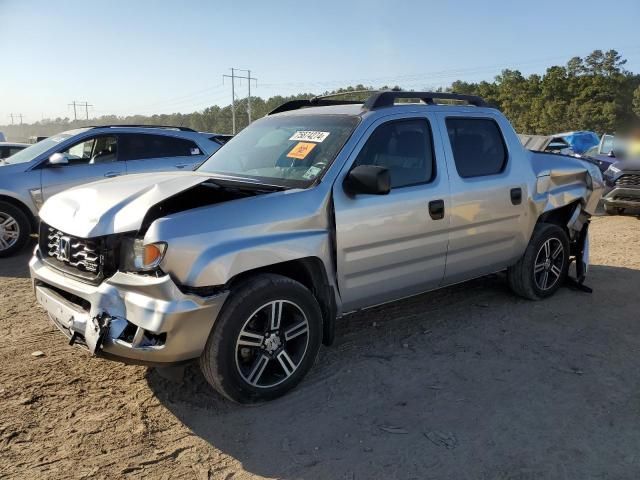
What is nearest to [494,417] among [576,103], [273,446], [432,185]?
[273,446]

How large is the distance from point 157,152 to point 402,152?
18.1 ft

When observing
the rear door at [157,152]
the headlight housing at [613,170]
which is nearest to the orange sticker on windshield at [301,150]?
the rear door at [157,152]

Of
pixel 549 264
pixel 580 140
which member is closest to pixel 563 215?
pixel 549 264

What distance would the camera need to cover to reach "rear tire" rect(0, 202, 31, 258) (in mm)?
7316

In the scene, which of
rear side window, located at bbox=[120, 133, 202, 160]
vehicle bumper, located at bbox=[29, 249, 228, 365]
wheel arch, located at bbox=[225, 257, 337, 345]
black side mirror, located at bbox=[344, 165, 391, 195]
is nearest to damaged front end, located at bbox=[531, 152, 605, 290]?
black side mirror, located at bbox=[344, 165, 391, 195]

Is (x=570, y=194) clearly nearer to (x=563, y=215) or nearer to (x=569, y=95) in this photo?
(x=563, y=215)

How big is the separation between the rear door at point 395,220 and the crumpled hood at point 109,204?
1.11m

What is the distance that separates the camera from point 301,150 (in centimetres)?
394

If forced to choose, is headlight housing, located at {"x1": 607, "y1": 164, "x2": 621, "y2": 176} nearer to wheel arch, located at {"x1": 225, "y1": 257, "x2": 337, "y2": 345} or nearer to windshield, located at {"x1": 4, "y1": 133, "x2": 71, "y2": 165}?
wheel arch, located at {"x1": 225, "y1": 257, "x2": 337, "y2": 345}

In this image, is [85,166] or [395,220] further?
[85,166]

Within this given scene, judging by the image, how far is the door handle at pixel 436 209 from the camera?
4.11 meters

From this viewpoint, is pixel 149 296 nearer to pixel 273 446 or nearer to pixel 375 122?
pixel 273 446

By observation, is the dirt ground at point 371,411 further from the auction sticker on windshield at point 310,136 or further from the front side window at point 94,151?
the front side window at point 94,151

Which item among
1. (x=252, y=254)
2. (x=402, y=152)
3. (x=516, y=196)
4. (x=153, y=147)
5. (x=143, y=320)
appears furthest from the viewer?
(x=153, y=147)
